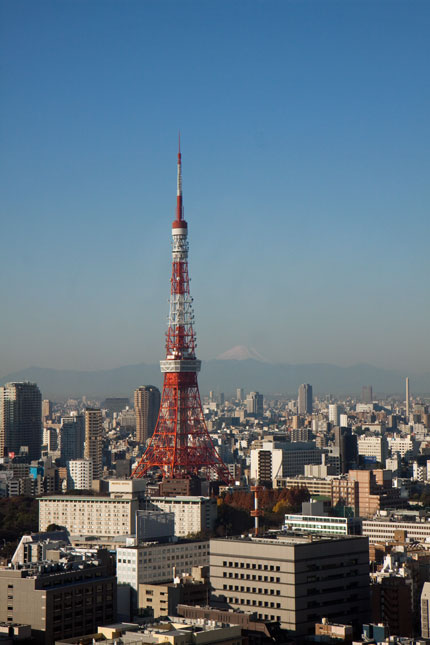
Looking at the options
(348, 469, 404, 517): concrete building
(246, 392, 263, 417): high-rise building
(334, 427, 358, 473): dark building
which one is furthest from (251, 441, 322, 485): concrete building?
(246, 392, 263, 417): high-rise building

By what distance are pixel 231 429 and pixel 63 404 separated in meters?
17.1

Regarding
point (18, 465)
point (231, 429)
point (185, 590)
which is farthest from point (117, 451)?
point (185, 590)

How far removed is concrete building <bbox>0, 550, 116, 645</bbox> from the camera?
15.3 metres

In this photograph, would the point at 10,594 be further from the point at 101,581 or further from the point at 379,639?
the point at 379,639

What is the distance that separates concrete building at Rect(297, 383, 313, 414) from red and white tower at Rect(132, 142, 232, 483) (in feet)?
182

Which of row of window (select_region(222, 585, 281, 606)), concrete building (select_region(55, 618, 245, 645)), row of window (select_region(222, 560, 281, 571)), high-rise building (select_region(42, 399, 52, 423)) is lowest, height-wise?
concrete building (select_region(55, 618, 245, 645))

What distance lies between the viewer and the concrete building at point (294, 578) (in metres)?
17.1

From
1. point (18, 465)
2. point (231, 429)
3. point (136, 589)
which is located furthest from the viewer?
point (231, 429)

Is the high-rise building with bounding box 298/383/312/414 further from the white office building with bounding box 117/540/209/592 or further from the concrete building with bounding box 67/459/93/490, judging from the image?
the white office building with bounding box 117/540/209/592

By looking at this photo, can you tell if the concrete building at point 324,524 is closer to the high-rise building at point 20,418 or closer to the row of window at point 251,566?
the row of window at point 251,566

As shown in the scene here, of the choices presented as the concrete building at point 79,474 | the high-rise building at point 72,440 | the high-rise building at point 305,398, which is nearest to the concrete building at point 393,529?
the concrete building at point 79,474

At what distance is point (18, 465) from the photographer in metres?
46.6

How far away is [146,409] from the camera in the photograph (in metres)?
66.0

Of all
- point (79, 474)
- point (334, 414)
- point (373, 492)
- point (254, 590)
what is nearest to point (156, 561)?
point (254, 590)
